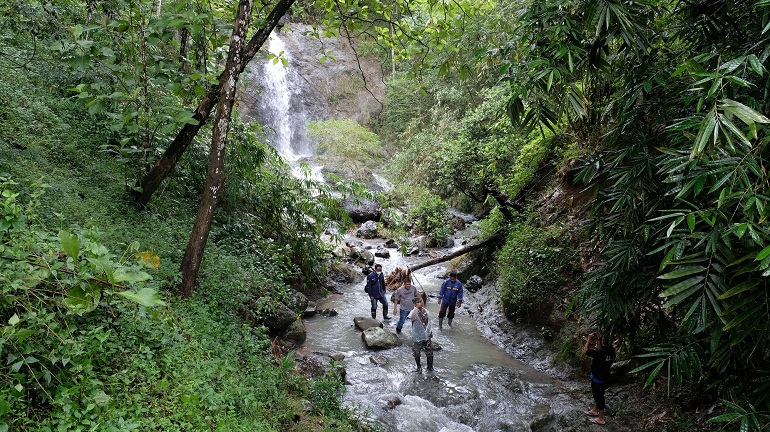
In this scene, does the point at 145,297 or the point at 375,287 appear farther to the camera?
the point at 375,287

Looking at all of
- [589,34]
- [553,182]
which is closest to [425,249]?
[553,182]

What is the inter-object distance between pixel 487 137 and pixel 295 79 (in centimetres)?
1846

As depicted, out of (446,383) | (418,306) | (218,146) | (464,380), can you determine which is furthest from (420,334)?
(218,146)

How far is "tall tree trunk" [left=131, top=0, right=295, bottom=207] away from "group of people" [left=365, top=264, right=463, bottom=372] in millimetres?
4591

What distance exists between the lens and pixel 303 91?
28094mm

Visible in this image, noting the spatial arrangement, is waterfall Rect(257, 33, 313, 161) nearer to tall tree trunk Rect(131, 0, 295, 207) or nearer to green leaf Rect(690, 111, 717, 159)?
tall tree trunk Rect(131, 0, 295, 207)

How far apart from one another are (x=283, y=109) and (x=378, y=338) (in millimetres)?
21012

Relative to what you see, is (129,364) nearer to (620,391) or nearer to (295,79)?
(620,391)

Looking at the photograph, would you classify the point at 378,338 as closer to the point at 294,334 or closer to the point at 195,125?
the point at 294,334

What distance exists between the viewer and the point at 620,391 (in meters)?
6.40

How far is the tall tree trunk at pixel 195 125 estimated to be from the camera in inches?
A: 198

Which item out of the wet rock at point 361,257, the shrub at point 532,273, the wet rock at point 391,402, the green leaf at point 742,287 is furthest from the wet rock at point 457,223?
the green leaf at point 742,287

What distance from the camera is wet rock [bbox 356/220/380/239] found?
62.5ft

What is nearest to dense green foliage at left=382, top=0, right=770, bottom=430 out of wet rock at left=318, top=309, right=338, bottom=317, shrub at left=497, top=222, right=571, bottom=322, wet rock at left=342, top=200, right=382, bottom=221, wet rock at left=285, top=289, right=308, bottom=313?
shrub at left=497, top=222, right=571, bottom=322
